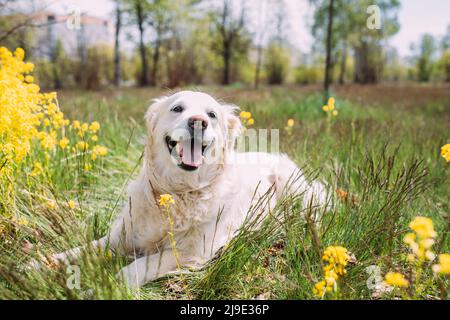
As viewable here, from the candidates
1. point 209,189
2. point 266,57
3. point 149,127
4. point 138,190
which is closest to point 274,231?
point 209,189

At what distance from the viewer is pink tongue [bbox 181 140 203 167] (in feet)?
8.79

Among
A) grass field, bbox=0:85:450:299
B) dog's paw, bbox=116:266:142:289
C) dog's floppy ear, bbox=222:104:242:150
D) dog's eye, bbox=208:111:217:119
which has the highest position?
dog's eye, bbox=208:111:217:119

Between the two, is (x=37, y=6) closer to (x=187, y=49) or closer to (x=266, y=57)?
(x=187, y=49)

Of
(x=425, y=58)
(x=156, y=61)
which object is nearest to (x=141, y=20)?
(x=156, y=61)

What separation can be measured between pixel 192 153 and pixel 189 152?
21 mm

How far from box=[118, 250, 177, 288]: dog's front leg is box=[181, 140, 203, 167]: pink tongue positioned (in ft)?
2.02

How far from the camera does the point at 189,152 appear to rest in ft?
8.91

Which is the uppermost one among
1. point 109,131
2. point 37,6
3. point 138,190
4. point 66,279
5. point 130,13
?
point 130,13

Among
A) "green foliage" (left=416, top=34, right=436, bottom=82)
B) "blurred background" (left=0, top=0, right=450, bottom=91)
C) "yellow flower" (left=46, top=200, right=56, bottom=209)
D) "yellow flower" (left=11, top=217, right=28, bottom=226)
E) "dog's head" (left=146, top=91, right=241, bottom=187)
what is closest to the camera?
"yellow flower" (left=46, top=200, right=56, bottom=209)

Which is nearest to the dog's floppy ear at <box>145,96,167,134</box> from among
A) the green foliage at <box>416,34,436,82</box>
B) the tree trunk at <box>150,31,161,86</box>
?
the tree trunk at <box>150,31,161,86</box>

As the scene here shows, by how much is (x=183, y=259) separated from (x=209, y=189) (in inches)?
20.4

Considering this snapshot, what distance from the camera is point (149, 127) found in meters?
3.00

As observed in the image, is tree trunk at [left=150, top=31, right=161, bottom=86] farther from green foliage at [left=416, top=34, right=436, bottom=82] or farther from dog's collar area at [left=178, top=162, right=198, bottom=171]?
green foliage at [left=416, top=34, right=436, bottom=82]
